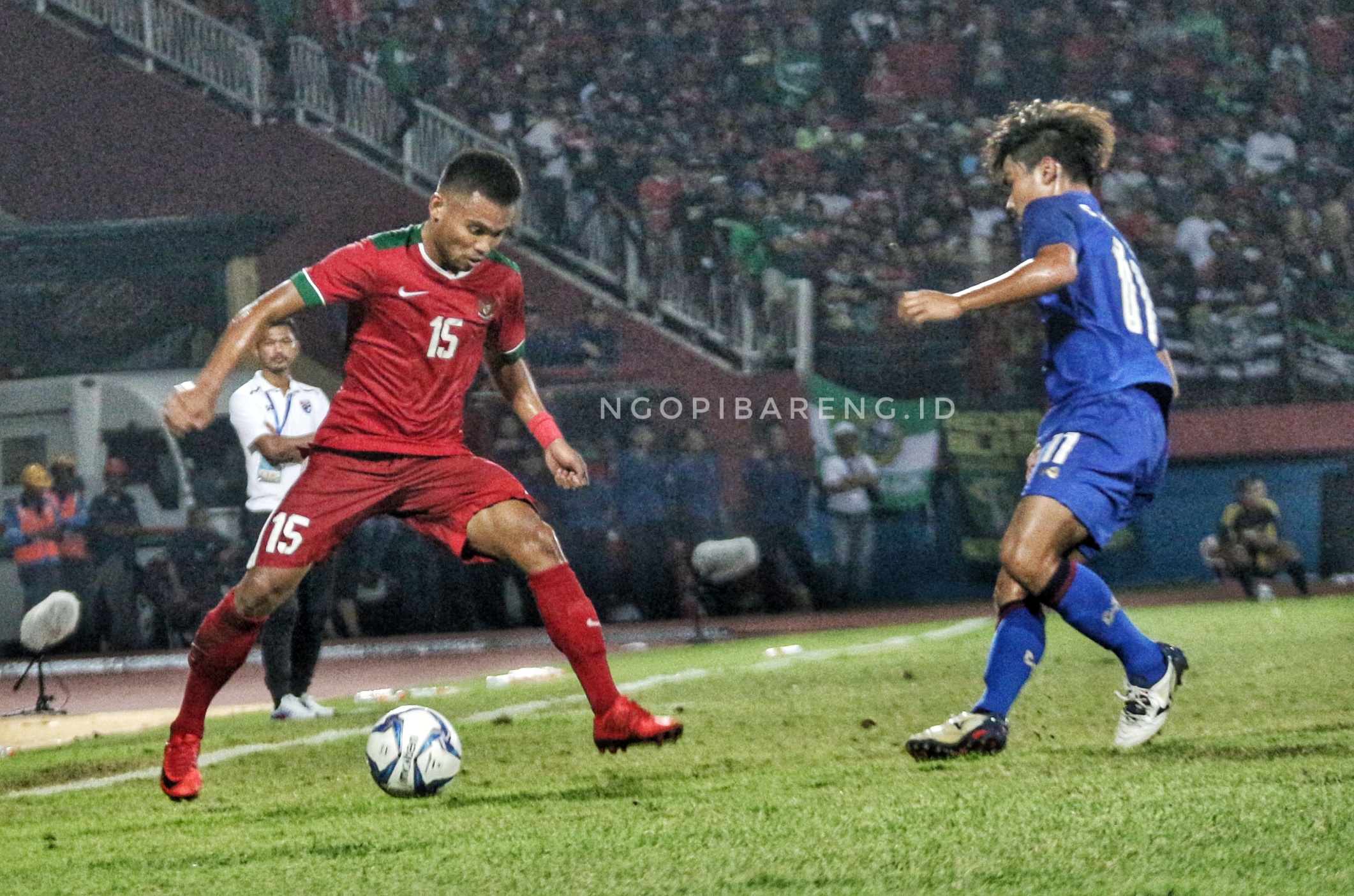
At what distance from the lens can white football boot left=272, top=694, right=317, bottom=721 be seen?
7.61 m

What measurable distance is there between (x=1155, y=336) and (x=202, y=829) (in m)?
3.07

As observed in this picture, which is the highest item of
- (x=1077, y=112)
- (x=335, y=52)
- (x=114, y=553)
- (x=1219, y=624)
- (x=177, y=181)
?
(x=335, y=52)

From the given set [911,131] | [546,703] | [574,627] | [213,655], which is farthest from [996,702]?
[911,131]

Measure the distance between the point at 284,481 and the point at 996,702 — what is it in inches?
152

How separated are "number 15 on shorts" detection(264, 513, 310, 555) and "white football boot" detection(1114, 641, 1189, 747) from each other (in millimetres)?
2527

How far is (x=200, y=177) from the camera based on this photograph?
13.0m

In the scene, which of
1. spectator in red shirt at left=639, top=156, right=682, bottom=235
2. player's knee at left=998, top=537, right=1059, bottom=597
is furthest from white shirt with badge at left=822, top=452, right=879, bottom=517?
player's knee at left=998, top=537, right=1059, bottom=597

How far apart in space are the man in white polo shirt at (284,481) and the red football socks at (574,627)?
2410 mm

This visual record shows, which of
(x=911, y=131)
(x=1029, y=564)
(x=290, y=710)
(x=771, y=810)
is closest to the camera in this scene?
(x=771, y=810)

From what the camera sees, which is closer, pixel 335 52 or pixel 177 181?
pixel 177 181

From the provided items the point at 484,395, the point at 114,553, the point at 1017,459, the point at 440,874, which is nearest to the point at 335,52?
the point at 484,395

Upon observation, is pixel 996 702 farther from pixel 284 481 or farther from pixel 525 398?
pixel 284 481

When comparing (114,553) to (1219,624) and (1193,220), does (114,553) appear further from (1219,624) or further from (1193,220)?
(1193,220)

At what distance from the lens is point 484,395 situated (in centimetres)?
1302
